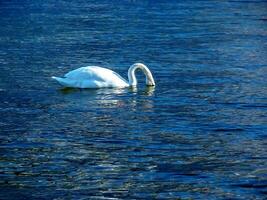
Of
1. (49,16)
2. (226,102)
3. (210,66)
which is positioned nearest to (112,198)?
(226,102)

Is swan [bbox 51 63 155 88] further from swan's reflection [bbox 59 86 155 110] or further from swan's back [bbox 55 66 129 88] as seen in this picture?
swan's reflection [bbox 59 86 155 110]

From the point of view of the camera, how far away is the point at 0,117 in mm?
21422

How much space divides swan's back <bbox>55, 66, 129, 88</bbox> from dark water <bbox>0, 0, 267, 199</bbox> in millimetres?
352

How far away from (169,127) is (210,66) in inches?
403

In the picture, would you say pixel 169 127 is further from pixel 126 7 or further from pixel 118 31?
pixel 126 7

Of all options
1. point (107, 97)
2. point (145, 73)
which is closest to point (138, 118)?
point (107, 97)

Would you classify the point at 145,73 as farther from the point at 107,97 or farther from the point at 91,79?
the point at 107,97

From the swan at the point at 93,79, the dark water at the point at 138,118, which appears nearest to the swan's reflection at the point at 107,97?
the dark water at the point at 138,118

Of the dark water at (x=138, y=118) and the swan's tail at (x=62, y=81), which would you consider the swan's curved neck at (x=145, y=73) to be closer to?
the dark water at (x=138, y=118)

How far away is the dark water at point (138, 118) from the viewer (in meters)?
15.7

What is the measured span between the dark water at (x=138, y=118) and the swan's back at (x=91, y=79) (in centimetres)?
35

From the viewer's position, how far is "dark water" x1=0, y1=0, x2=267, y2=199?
1567 cm

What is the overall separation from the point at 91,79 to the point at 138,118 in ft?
16.3

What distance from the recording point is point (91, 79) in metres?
26.2
